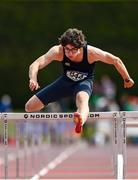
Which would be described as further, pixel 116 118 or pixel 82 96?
pixel 82 96

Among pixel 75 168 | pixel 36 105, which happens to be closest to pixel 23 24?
pixel 75 168

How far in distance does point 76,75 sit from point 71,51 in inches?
22.0

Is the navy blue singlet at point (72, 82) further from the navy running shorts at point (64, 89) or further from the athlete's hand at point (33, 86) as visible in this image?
the athlete's hand at point (33, 86)

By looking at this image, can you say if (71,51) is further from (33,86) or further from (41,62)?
(33,86)

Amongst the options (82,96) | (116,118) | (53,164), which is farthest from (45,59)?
(53,164)

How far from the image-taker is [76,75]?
493 inches

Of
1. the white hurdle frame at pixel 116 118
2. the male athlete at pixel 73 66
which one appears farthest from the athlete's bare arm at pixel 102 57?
the white hurdle frame at pixel 116 118

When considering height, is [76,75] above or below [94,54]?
below

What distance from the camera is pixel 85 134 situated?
32281 millimetres

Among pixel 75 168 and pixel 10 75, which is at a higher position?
pixel 10 75

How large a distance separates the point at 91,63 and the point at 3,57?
2605 cm

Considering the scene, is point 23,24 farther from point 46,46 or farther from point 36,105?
point 36,105

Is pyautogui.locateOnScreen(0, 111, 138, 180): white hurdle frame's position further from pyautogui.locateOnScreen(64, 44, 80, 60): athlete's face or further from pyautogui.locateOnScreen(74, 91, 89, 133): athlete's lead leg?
pyautogui.locateOnScreen(64, 44, 80, 60): athlete's face

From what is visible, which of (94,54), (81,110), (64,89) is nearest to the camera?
(81,110)
